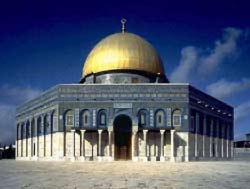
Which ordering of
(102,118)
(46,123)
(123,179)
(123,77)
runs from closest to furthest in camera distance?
(123,179) → (102,118) → (123,77) → (46,123)

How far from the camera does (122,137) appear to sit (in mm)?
33500

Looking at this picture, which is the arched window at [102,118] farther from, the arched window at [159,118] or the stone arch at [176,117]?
the stone arch at [176,117]

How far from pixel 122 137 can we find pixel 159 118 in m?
3.15

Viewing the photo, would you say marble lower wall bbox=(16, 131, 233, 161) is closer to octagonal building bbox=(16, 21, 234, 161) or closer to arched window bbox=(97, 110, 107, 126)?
octagonal building bbox=(16, 21, 234, 161)

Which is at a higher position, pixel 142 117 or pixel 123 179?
pixel 142 117

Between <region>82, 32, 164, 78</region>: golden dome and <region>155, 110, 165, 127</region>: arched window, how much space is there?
5116mm

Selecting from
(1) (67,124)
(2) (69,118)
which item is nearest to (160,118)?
(2) (69,118)

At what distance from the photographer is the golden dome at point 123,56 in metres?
36.8

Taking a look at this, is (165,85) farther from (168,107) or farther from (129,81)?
(129,81)

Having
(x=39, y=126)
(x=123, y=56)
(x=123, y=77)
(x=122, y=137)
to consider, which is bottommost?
(x=122, y=137)

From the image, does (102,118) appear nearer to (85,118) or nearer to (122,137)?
(85,118)

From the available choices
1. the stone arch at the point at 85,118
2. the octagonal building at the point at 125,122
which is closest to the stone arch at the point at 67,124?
the octagonal building at the point at 125,122

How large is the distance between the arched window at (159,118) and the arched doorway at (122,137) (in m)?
2.04

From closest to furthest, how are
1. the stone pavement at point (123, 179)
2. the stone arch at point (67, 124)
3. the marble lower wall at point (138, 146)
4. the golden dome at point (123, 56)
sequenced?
the stone pavement at point (123, 179)
the marble lower wall at point (138, 146)
the stone arch at point (67, 124)
the golden dome at point (123, 56)
